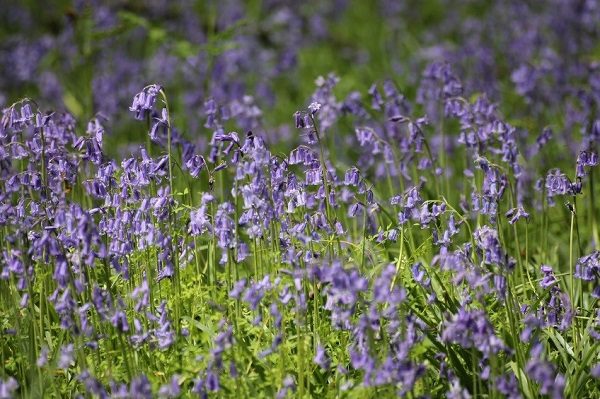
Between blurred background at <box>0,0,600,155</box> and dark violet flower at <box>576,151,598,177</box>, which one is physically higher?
blurred background at <box>0,0,600,155</box>

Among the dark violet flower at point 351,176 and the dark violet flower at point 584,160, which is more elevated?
the dark violet flower at point 351,176

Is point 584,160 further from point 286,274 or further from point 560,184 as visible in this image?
point 286,274

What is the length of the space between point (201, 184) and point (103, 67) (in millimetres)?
4349

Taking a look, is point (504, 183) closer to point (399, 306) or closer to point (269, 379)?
point (399, 306)

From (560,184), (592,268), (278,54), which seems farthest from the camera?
(278,54)

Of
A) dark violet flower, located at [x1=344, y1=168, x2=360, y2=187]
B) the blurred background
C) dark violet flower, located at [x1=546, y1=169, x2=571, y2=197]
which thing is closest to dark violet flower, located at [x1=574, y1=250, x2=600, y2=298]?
dark violet flower, located at [x1=546, y1=169, x2=571, y2=197]

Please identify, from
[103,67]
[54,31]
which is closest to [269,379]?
[103,67]

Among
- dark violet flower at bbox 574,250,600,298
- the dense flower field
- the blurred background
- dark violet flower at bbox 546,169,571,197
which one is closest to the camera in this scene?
the dense flower field

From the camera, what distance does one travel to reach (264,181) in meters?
3.98

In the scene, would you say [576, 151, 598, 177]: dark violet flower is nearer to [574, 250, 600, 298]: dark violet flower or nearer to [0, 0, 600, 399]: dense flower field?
[0, 0, 600, 399]: dense flower field

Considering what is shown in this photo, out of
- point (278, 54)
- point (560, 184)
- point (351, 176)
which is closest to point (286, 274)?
point (351, 176)

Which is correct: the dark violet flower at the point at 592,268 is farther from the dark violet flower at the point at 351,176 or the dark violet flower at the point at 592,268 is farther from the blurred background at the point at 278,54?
the blurred background at the point at 278,54

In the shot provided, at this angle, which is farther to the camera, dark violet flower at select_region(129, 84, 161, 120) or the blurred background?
the blurred background

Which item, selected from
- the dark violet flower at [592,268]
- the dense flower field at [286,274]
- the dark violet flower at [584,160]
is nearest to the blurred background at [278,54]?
the dense flower field at [286,274]
